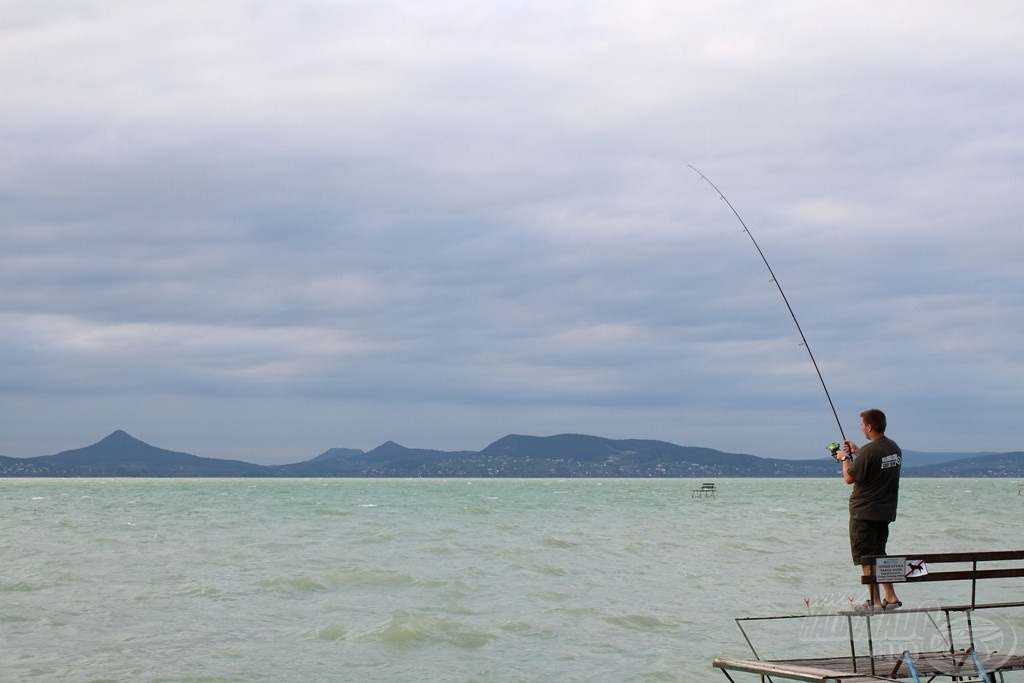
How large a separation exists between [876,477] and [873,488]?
9cm

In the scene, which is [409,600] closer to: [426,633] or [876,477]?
[426,633]

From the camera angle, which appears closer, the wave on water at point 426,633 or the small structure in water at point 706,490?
the wave on water at point 426,633

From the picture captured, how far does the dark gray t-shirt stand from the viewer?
8578 mm

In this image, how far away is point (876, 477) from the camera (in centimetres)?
859

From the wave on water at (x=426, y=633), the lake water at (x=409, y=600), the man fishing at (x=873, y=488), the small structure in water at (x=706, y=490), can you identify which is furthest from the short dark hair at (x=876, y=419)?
the small structure in water at (x=706, y=490)

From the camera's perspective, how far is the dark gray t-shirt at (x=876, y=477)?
8.58m

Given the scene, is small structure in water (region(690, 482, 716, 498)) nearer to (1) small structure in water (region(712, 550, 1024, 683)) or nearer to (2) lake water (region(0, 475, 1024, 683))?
(2) lake water (region(0, 475, 1024, 683))

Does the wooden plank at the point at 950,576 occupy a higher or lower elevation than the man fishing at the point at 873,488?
lower

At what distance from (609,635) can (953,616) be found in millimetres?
4579

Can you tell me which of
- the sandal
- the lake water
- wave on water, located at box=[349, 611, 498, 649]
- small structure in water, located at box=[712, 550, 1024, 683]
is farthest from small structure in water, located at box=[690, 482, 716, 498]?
the sandal

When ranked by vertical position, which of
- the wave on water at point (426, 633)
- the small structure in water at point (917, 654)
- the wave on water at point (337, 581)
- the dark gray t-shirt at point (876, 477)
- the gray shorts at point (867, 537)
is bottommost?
the wave on water at point (426, 633)

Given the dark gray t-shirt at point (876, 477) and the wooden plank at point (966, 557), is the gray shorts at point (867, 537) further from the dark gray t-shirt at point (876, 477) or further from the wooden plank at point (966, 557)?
the wooden plank at point (966, 557)

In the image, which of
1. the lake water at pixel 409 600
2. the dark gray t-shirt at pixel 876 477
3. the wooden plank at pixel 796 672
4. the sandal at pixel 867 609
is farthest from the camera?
the lake water at pixel 409 600

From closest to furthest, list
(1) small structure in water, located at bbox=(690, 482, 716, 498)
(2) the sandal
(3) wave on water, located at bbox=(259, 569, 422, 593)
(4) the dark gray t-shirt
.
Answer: (2) the sandal < (4) the dark gray t-shirt < (3) wave on water, located at bbox=(259, 569, 422, 593) < (1) small structure in water, located at bbox=(690, 482, 716, 498)
